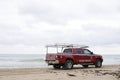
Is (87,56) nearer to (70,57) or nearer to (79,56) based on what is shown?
(79,56)

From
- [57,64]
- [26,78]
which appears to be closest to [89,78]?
[26,78]

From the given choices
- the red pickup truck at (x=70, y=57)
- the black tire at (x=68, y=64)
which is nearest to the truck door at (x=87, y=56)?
the red pickup truck at (x=70, y=57)

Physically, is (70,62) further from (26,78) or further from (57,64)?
(26,78)

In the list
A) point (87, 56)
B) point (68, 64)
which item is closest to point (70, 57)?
point (68, 64)

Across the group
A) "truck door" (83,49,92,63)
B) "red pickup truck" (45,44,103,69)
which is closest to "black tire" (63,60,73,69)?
"red pickup truck" (45,44,103,69)

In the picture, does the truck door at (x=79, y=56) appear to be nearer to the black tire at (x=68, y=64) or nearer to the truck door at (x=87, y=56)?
the truck door at (x=87, y=56)

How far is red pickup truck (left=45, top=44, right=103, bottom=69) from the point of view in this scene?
966 inches

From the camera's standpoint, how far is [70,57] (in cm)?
2514

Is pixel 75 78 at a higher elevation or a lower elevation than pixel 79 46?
lower

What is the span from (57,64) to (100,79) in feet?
22.7

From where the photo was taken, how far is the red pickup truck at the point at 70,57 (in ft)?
80.5

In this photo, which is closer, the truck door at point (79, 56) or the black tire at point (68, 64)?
the black tire at point (68, 64)

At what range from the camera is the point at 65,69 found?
81.8 feet

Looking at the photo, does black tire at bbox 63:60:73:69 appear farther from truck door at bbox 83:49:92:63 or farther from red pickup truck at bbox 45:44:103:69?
truck door at bbox 83:49:92:63
